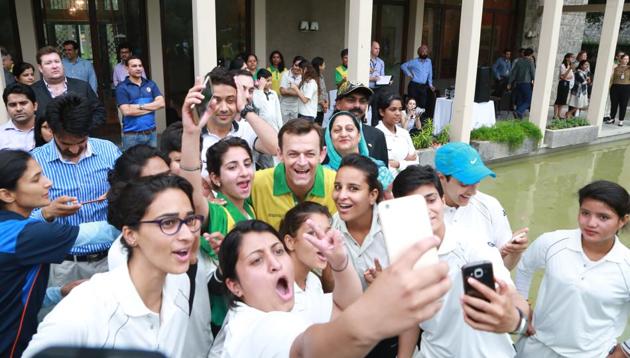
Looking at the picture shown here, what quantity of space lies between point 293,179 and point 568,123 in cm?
930

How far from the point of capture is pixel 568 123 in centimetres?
1035

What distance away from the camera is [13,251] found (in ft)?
6.30

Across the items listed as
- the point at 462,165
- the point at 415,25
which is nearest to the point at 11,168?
the point at 462,165

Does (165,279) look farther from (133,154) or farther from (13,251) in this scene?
(133,154)

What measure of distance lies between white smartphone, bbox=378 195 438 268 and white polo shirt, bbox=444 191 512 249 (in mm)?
1806

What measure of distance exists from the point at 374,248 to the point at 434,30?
11844mm

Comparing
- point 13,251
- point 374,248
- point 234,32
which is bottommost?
point 374,248

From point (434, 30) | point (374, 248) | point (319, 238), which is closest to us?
point (319, 238)

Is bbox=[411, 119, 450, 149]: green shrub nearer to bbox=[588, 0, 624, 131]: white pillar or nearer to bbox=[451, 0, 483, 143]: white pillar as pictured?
bbox=[451, 0, 483, 143]: white pillar

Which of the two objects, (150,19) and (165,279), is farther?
(150,19)

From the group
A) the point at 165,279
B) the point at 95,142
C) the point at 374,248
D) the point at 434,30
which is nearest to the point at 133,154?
the point at 95,142

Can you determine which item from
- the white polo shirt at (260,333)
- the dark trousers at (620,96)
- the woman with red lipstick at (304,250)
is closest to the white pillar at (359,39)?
the woman with red lipstick at (304,250)

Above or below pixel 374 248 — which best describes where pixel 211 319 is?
below

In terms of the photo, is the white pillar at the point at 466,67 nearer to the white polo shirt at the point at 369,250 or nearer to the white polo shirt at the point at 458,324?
the white polo shirt at the point at 369,250
